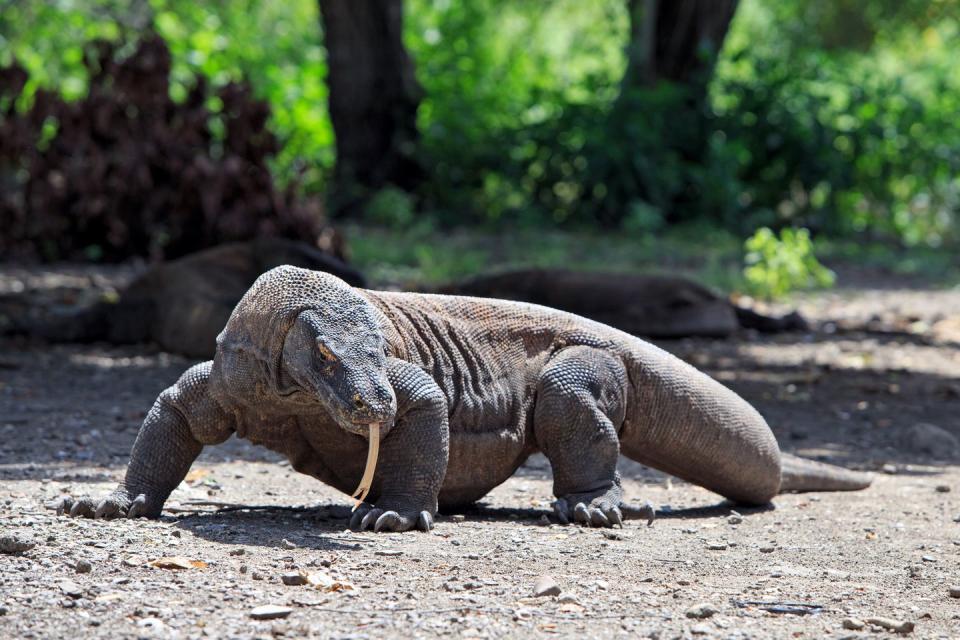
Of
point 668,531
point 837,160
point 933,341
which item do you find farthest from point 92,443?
point 837,160

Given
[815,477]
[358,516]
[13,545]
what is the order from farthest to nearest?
[815,477]
[358,516]
[13,545]

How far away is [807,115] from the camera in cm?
1352

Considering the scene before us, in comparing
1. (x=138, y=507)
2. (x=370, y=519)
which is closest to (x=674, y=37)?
(x=370, y=519)

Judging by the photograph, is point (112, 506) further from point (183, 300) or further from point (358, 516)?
point (183, 300)

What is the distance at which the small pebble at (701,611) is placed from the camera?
311cm

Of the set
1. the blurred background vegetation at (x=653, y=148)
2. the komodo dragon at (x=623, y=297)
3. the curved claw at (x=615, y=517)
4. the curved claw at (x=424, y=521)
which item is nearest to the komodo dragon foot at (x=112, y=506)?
the curved claw at (x=424, y=521)

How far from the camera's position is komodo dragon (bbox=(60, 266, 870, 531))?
3625 millimetres

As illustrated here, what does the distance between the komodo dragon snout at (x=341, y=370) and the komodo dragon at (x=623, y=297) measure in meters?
4.54

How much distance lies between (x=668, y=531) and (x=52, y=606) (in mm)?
1877

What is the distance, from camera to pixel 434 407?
3842 mm

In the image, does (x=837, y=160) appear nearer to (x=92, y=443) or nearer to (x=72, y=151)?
(x=72, y=151)

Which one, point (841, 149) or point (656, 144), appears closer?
point (656, 144)

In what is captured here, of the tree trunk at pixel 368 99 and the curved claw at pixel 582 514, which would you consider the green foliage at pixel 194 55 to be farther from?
the curved claw at pixel 582 514

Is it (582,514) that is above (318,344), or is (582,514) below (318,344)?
below
